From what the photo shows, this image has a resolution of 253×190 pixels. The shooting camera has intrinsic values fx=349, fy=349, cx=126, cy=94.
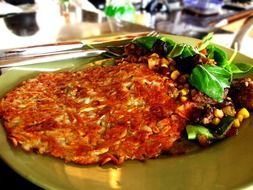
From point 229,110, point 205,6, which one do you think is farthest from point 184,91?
point 205,6

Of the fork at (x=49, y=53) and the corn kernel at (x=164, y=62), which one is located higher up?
the corn kernel at (x=164, y=62)

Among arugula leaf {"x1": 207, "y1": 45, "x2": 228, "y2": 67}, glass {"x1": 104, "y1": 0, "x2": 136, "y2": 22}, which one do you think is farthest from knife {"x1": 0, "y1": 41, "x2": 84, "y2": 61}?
glass {"x1": 104, "y1": 0, "x2": 136, "y2": 22}

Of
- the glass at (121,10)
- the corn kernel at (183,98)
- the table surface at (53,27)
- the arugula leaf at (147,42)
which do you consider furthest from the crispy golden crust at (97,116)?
the glass at (121,10)

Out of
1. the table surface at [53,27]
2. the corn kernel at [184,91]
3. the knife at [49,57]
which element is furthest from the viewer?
the table surface at [53,27]

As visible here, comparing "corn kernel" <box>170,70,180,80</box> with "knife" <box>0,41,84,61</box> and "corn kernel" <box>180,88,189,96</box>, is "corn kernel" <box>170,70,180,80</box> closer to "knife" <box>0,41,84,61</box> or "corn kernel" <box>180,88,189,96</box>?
"corn kernel" <box>180,88,189,96</box>

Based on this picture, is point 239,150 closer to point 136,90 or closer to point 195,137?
point 195,137

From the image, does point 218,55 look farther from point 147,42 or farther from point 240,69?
point 147,42

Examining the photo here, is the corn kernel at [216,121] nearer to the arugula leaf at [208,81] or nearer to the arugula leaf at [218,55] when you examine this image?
the arugula leaf at [208,81]

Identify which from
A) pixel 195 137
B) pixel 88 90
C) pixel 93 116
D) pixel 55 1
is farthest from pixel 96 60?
pixel 55 1
